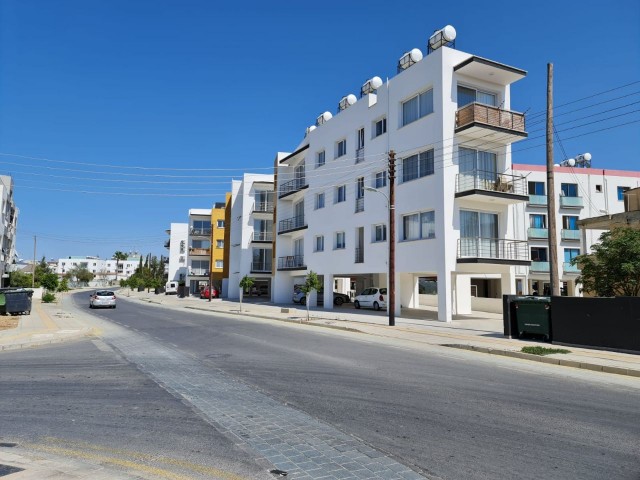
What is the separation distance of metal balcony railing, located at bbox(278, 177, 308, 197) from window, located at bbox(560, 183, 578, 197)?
2702 cm

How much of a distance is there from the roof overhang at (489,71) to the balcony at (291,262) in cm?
2053

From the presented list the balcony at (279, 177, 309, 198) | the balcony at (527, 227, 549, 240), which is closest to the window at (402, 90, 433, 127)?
the balcony at (279, 177, 309, 198)

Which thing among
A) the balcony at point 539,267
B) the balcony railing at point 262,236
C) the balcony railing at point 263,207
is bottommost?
the balcony at point 539,267

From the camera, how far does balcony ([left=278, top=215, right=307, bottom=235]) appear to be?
4088 centimetres

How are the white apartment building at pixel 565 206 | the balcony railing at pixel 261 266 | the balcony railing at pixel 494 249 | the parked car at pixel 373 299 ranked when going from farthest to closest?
the balcony railing at pixel 261 266
the white apartment building at pixel 565 206
the parked car at pixel 373 299
the balcony railing at pixel 494 249

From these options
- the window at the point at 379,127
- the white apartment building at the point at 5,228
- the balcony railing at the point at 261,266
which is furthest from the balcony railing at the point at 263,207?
the white apartment building at the point at 5,228

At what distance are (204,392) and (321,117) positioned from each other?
35.6 m

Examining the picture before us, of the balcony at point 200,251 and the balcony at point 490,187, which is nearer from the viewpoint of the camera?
the balcony at point 490,187

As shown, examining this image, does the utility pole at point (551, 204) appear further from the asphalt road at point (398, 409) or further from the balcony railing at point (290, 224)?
the balcony railing at point (290, 224)

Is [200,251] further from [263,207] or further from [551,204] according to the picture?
[551,204]

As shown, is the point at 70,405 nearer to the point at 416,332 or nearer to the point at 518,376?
the point at 518,376

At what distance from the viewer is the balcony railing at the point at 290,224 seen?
41.4 metres

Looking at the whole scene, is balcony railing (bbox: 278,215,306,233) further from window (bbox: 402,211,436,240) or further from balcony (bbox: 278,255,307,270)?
window (bbox: 402,211,436,240)

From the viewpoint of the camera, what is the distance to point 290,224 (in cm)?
4325
